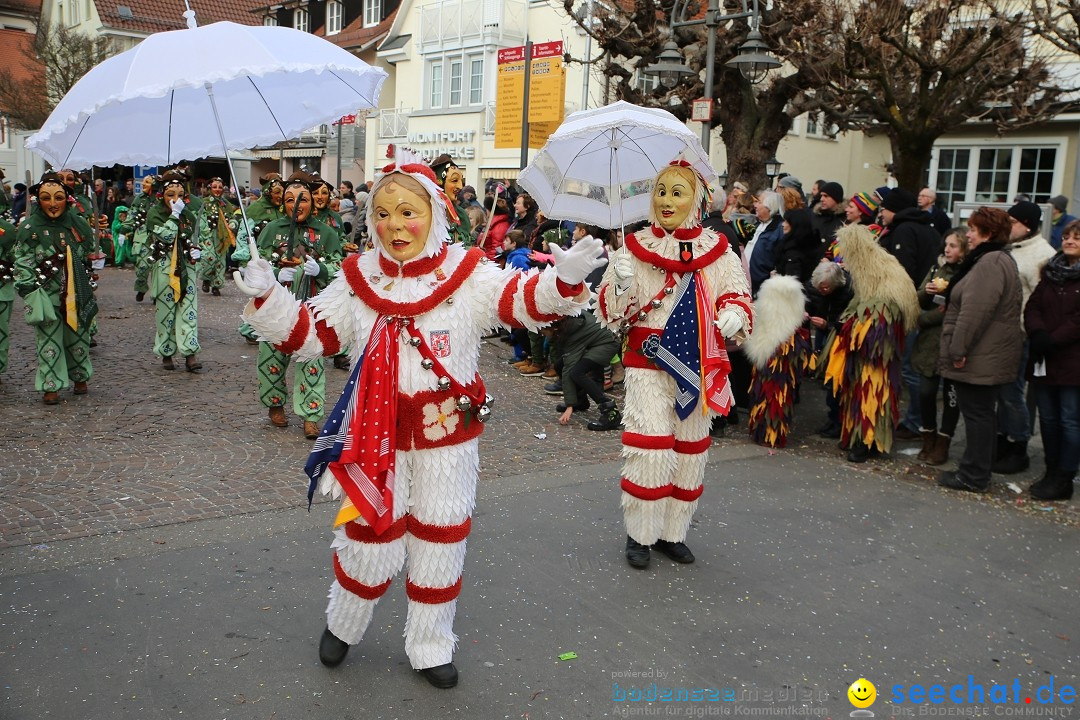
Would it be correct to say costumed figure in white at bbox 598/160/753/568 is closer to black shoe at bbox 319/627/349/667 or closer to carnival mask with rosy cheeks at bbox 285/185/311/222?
black shoe at bbox 319/627/349/667

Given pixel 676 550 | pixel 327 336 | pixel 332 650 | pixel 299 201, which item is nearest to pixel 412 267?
pixel 327 336

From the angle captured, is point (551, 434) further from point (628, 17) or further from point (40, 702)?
point (628, 17)

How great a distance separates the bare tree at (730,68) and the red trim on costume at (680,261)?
976cm

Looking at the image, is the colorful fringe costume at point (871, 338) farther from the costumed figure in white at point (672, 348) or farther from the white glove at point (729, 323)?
the white glove at point (729, 323)

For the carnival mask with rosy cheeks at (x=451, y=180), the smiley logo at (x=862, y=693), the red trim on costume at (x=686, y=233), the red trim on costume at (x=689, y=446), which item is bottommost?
the smiley logo at (x=862, y=693)

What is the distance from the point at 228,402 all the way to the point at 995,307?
6243mm

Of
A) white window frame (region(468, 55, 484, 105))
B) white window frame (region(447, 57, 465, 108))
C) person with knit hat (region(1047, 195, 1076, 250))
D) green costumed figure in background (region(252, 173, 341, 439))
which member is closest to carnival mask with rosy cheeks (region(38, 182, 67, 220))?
green costumed figure in background (region(252, 173, 341, 439))

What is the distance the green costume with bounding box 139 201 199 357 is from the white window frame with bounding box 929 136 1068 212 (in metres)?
17.1

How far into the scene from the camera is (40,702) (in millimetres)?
3158

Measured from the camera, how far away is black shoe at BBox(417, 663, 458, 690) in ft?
11.1

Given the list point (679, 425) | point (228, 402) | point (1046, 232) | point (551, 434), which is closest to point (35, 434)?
point (228, 402)

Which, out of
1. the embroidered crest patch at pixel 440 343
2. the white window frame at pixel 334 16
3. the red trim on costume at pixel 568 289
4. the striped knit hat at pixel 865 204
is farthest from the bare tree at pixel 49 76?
the red trim on costume at pixel 568 289

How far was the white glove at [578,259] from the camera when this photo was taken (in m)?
3.09

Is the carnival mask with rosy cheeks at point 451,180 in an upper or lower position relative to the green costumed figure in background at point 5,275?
upper
